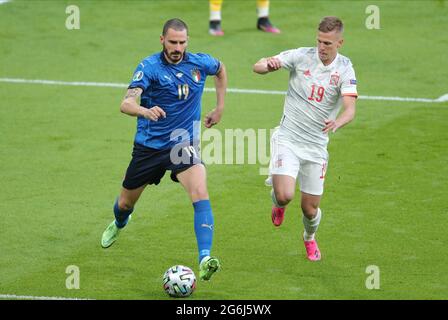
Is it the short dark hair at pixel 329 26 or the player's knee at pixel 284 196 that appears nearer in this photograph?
the short dark hair at pixel 329 26

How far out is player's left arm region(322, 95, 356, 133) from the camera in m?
11.0

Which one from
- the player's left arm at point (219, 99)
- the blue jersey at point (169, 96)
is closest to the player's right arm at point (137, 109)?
the blue jersey at point (169, 96)

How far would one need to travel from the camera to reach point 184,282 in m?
10.6

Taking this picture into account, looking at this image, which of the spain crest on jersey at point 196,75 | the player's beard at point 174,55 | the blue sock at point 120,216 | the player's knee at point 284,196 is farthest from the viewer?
the blue sock at point 120,216

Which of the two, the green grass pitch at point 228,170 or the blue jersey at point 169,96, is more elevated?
the blue jersey at point 169,96

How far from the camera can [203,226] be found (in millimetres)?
10984

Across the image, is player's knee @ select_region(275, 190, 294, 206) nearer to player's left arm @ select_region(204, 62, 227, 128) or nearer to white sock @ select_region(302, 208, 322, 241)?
white sock @ select_region(302, 208, 322, 241)

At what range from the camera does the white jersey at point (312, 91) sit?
1155 cm

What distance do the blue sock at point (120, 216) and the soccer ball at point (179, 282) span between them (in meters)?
1.54

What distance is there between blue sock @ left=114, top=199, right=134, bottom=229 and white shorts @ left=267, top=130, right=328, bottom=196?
5.51 ft

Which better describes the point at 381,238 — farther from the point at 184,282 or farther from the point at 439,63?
the point at 439,63

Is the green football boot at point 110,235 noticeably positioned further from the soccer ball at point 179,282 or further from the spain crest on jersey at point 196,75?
the spain crest on jersey at point 196,75

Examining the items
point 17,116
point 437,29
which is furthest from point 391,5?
point 17,116
